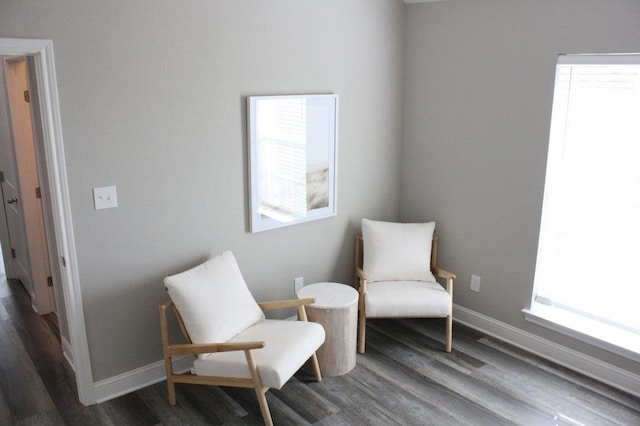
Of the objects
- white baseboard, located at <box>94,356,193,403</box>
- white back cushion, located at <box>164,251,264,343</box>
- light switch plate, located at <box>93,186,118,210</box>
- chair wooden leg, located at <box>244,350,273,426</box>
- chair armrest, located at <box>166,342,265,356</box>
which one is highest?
light switch plate, located at <box>93,186,118,210</box>

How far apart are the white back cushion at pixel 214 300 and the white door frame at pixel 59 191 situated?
0.50 metres

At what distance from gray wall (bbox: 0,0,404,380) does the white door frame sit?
0.04 meters

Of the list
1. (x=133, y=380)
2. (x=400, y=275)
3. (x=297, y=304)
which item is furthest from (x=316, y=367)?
(x=133, y=380)

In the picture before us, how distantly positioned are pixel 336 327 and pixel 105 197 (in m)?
1.54

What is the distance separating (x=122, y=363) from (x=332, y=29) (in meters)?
2.50

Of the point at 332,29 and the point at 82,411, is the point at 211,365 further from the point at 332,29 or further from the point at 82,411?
the point at 332,29

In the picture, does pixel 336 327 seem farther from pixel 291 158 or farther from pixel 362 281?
pixel 291 158

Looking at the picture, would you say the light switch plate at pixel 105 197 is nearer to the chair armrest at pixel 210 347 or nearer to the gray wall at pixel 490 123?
the chair armrest at pixel 210 347

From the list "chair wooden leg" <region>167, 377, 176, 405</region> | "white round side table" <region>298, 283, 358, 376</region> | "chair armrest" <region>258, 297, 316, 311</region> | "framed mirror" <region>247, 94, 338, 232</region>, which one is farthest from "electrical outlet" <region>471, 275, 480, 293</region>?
"chair wooden leg" <region>167, 377, 176, 405</region>

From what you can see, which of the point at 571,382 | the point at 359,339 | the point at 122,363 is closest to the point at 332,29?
the point at 359,339

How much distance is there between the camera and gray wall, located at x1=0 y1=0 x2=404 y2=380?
108 inches

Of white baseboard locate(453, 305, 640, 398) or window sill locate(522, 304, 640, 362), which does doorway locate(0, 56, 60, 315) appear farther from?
window sill locate(522, 304, 640, 362)

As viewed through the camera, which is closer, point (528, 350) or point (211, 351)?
point (211, 351)

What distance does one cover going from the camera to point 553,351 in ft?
11.6
